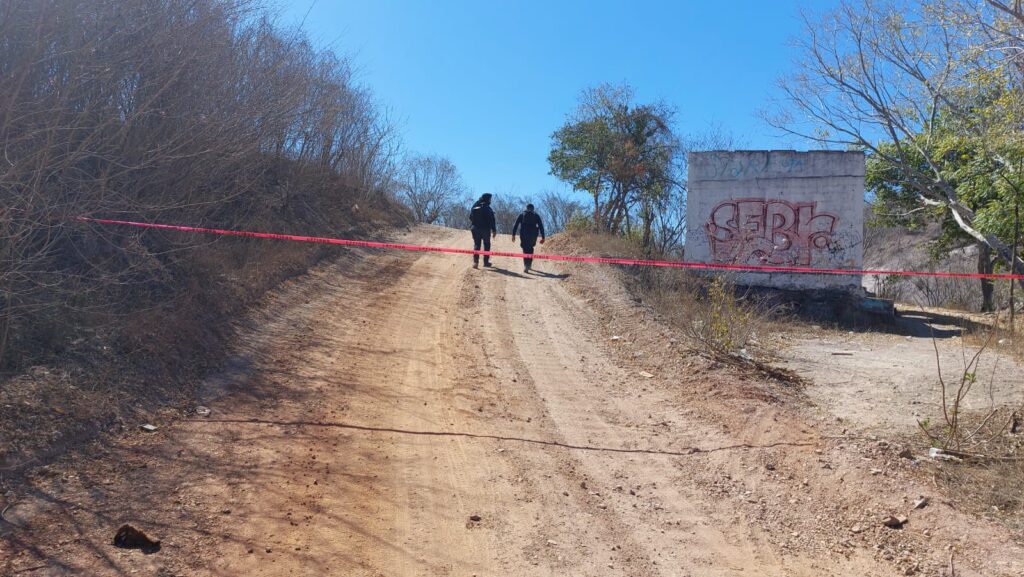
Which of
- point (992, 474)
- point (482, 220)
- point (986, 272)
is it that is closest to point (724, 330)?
point (992, 474)

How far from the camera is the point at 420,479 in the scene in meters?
5.09

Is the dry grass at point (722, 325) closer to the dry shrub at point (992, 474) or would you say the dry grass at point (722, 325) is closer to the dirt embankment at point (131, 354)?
the dry shrub at point (992, 474)

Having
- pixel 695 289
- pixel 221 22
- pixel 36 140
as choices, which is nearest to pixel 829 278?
pixel 695 289

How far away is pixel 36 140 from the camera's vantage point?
19.6 ft

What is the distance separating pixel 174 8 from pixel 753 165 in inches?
533

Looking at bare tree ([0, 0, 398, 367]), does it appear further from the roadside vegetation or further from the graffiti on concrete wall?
the graffiti on concrete wall

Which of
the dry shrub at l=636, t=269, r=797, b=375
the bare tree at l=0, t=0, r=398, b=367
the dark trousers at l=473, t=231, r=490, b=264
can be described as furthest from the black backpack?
the dry shrub at l=636, t=269, r=797, b=375

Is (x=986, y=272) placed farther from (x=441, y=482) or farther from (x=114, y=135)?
(x=114, y=135)

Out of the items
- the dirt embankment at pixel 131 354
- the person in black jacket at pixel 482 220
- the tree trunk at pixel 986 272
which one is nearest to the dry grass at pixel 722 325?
the person in black jacket at pixel 482 220

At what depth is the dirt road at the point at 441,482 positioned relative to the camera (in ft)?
13.3

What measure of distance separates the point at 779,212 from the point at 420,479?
14391 mm

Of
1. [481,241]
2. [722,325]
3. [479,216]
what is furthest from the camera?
[481,241]

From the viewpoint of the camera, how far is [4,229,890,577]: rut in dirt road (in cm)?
408

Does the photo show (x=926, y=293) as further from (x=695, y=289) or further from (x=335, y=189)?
(x=335, y=189)
